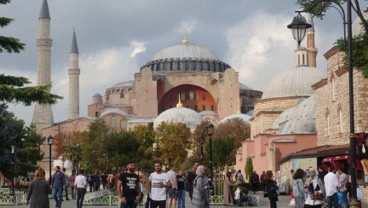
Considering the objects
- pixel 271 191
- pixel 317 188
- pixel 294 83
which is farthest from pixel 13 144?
pixel 294 83

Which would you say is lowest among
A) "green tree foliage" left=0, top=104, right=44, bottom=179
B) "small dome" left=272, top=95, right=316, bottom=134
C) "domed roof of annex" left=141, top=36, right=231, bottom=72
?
"green tree foliage" left=0, top=104, right=44, bottom=179

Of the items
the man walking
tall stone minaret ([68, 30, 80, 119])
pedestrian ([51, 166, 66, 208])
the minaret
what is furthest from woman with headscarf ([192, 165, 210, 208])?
tall stone minaret ([68, 30, 80, 119])

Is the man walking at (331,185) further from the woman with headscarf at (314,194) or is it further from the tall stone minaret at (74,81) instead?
the tall stone minaret at (74,81)

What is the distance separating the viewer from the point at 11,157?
2839 centimetres

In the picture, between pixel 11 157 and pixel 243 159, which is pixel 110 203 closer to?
pixel 11 157

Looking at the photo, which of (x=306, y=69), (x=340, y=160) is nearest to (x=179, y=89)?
(x=306, y=69)

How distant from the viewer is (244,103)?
110 meters

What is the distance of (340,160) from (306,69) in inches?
1389

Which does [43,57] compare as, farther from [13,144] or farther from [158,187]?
[158,187]

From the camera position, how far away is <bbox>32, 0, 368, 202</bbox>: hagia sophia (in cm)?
3017

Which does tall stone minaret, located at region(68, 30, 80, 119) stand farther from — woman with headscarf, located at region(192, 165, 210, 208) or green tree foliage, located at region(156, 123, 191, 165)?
woman with headscarf, located at region(192, 165, 210, 208)

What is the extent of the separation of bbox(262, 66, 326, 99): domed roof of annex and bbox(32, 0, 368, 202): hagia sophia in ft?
0.26

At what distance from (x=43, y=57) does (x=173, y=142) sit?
1163 inches

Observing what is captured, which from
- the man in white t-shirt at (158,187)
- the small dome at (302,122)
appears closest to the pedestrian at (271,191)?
the man in white t-shirt at (158,187)
